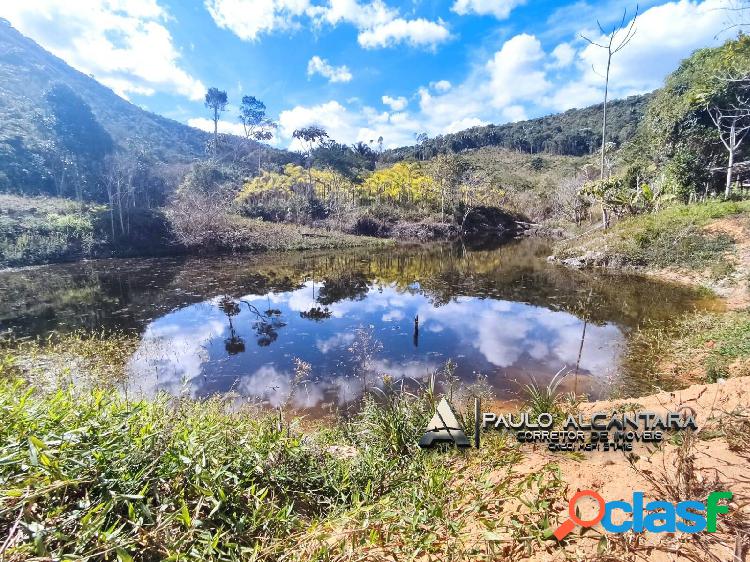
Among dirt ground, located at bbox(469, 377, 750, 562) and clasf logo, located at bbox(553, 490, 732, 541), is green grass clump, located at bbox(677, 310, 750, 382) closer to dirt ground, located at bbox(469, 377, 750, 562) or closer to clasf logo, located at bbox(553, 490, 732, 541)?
dirt ground, located at bbox(469, 377, 750, 562)

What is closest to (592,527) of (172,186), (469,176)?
(172,186)

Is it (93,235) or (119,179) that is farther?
(119,179)

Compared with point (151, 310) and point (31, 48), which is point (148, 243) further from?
point (31, 48)

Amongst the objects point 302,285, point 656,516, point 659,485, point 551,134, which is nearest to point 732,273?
point 659,485

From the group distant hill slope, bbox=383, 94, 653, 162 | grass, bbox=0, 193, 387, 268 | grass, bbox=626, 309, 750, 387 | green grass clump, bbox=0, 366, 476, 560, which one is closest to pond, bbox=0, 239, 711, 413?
grass, bbox=626, 309, 750, 387

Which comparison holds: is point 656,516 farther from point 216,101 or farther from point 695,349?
point 216,101

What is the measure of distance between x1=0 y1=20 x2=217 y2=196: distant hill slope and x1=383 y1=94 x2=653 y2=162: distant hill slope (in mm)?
39482

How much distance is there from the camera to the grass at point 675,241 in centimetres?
1297

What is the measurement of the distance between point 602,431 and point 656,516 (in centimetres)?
100

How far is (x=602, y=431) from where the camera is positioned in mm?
2721

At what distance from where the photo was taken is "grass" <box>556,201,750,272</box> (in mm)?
12969

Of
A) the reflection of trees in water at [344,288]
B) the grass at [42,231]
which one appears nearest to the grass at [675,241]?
the reflection of trees in water at [344,288]

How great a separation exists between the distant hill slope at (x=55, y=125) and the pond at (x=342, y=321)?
1724 centimetres

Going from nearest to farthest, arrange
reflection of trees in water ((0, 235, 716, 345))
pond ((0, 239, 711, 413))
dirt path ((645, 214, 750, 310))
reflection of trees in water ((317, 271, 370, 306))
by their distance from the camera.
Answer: pond ((0, 239, 711, 413))
dirt path ((645, 214, 750, 310))
reflection of trees in water ((0, 235, 716, 345))
reflection of trees in water ((317, 271, 370, 306))
